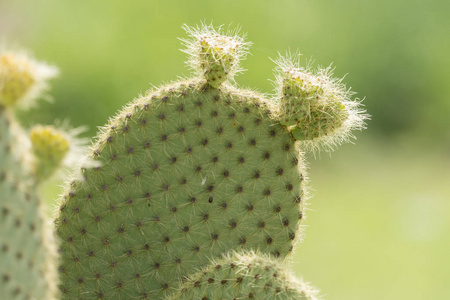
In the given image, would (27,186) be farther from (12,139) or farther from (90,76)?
(90,76)

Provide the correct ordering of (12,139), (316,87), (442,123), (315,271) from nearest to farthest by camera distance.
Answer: (12,139) < (316,87) < (315,271) < (442,123)

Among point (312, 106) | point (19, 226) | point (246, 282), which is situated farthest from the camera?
point (312, 106)

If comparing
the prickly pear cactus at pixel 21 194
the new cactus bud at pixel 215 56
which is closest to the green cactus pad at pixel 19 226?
the prickly pear cactus at pixel 21 194

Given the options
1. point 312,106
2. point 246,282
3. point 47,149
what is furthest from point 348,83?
point 47,149

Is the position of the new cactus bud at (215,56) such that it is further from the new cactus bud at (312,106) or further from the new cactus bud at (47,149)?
the new cactus bud at (47,149)

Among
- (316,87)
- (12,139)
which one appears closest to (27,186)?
(12,139)

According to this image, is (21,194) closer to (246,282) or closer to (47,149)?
(47,149)

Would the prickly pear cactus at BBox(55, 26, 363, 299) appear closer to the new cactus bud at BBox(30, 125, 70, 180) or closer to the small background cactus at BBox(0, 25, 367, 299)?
the small background cactus at BBox(0, 25, 367, 299)
